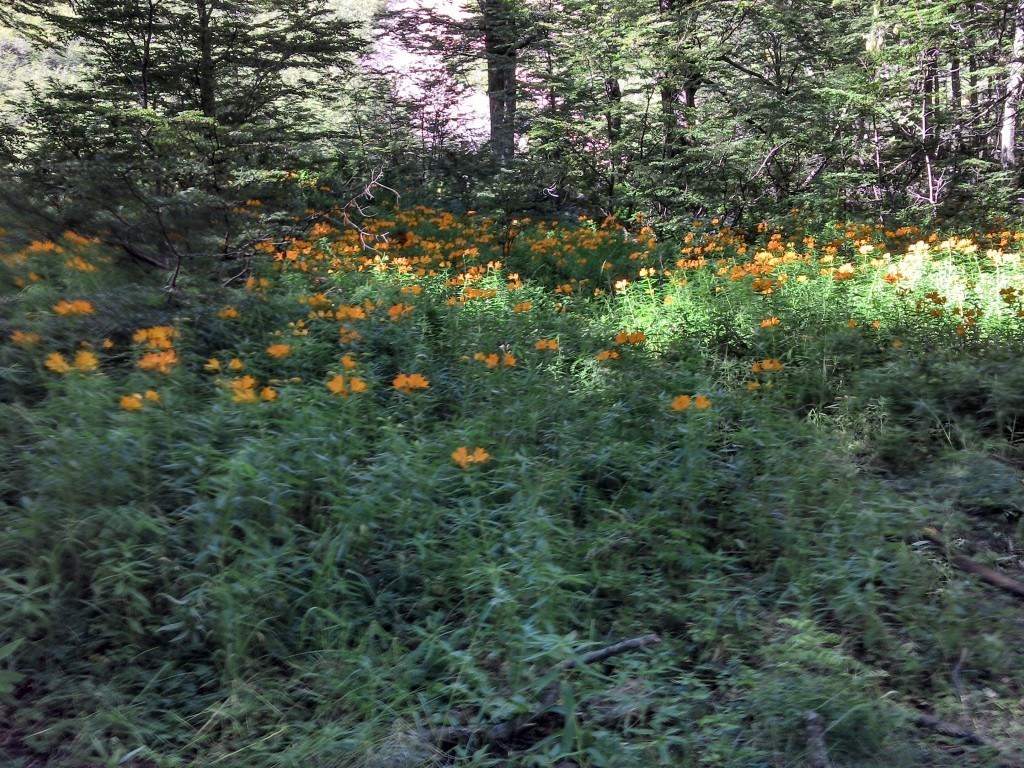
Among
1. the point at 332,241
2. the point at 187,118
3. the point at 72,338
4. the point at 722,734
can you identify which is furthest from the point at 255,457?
the point at 187,118

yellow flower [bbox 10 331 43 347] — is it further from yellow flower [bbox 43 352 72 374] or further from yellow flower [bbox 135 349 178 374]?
yellow flower [bbox 135 349 178 374]

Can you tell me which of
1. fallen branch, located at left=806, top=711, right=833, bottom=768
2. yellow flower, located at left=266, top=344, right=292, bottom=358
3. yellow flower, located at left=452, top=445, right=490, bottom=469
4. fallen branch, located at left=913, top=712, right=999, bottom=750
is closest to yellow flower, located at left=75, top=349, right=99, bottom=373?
yellow flower, located at left=266, top=344, right=292, bottom=358

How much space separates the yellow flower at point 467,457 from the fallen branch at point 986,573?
1841 millimetres

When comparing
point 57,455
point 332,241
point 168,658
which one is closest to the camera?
point 168,658

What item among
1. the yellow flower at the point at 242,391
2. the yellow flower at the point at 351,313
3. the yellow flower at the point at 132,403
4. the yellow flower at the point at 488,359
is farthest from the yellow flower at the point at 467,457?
the yellow flower at the point at 351,313

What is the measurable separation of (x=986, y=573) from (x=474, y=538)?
Result: 1987 mm

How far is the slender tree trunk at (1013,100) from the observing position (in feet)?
27.3

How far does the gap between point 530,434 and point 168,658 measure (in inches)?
66.4

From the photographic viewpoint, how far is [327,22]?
8.89m

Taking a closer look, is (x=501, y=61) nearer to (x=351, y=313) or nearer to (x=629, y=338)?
(x=629, y=338)

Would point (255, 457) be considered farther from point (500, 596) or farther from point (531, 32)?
point (531, 32)

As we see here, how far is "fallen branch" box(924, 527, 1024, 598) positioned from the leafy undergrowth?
0.03 m

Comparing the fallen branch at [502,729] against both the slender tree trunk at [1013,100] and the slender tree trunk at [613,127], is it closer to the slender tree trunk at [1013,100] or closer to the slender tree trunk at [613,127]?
the slender tree trunk at [613,127]

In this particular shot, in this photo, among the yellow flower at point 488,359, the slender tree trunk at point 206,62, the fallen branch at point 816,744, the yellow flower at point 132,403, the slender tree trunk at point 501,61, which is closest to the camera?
the fallen branch at point 816,744
